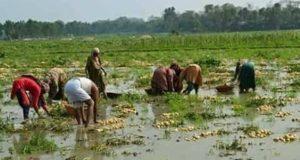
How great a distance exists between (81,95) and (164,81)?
20.4 feet

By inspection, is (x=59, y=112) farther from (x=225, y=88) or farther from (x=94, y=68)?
(x=225, y=88)

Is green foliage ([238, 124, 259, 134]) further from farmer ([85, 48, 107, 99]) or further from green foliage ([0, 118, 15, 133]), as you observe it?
farmer ([85, 48, 107, 99])

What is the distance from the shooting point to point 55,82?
57.4 feet

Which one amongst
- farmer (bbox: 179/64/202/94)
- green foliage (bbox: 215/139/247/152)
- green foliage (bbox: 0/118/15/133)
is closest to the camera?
green foliage (bbox: 215/139/247/152)

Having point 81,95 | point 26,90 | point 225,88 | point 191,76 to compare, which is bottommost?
point 225,88

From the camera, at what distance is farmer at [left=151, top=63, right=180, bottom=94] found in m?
18.6

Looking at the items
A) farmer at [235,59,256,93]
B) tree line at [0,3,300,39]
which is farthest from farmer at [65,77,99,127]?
tree line at [0,3,300,39]

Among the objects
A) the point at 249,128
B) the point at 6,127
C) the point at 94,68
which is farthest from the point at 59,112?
the point at 249,128

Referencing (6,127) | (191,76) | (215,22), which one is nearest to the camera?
(6,127)

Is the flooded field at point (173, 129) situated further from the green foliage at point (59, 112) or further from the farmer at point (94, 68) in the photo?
the farmer at point (94, 68)

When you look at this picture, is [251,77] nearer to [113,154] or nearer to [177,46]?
[113,154]

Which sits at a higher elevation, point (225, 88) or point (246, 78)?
point (246, 78)

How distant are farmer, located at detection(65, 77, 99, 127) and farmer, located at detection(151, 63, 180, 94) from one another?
544 cm

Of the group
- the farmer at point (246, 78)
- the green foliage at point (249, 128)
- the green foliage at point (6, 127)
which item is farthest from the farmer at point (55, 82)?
the green foliage at point (249, 128)
